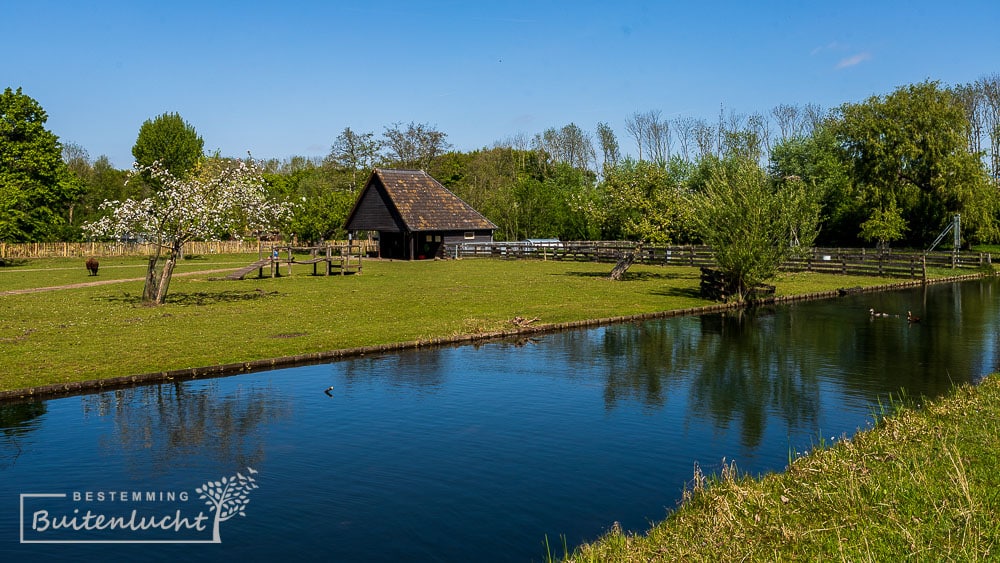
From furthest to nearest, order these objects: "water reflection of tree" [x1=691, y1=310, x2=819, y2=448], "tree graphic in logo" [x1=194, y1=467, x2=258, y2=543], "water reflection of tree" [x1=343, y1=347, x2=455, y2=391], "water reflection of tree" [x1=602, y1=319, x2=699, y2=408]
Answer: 1. "water reflection of tree" [x1=343, y1=347, x2=455, y2=391]
2. "water reflection of tree" [x1=602, y1=319, x2=699, y2=408]
3. "water reflection of tree" [x1=691, y1=310, x2=819, y2=448]
4. "tree graphic in logo" [x1=194, y1=467, x2=258, y2=543]

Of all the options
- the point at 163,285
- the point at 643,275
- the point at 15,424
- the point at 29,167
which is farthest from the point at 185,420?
the point at 29,167

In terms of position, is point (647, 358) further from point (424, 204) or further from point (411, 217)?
point (424, 204)

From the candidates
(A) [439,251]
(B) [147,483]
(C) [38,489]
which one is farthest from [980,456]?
(A) [439,251]

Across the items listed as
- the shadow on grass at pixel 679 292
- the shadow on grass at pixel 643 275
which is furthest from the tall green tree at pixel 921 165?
the shadow on grass at pixel 679 292

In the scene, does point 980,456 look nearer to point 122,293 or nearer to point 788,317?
point 788,317

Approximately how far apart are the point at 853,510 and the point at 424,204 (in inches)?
2436

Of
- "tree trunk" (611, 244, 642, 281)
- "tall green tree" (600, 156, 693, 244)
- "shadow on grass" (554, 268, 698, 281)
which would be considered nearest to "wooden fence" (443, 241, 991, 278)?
"tree trunk" (611, 244, 642, 281)

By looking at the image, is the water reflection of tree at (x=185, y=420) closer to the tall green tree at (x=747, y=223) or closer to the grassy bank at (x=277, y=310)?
the grassy bank at (x=277, y=310)

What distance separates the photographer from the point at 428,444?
13.8 metres

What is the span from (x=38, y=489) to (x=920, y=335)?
84.2 ft

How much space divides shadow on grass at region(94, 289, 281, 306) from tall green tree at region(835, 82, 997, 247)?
50.6 meters

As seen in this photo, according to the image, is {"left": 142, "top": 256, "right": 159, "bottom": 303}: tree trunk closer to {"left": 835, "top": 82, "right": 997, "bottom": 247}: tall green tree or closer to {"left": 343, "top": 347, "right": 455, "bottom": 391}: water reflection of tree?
{"left": 343, "top": 347, "right": 455, "bottom": 391}: water reflection of tree

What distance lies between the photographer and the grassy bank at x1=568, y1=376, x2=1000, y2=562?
7.66m

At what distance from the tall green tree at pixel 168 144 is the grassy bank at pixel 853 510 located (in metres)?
89.2
